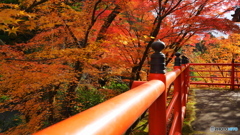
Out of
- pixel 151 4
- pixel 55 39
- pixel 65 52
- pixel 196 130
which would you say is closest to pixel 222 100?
pixel 196 130

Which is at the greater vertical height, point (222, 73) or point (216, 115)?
point (222, 73)

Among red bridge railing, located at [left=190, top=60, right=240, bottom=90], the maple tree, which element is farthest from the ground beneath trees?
the maple tree

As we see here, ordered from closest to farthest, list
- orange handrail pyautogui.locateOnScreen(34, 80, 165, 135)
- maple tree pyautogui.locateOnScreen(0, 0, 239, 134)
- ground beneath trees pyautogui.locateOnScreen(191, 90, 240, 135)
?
orange handrail pyautogui.locateOnScreen(34, 80, 165, 135)
ground beneath trees pyautogui.locateOnScreen(191, 90, 240, 135)
maple tree pyautogui.locateOnScreen(0, 0, 239, 134)

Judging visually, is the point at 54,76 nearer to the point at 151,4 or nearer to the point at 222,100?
the point at 151,4

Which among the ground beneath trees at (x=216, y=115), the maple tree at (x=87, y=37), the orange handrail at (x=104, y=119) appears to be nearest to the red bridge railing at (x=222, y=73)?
the ground beneath trees at (x=216, y=115)

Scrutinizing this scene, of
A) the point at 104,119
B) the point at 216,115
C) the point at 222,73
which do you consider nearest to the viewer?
the point at 104,119

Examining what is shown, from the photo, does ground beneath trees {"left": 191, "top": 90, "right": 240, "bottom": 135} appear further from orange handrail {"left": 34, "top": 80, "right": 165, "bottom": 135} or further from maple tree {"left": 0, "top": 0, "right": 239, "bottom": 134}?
orange handrail {"left": 34, "top": 80, "right": 165, "bottom": 135}

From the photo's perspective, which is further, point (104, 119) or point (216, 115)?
point (216, 115)

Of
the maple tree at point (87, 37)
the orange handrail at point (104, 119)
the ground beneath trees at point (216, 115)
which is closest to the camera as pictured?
the orange handrail at point (104, 119)

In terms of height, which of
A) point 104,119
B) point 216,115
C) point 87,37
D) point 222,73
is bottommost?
point 216,115

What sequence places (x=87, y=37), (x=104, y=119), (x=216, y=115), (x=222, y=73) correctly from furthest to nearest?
1. (x=222, y=73)
2. (x=87, y=37)
3. (x=216, y=115)
4. (x=104, y=119)

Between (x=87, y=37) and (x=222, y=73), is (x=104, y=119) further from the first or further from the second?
(x=222, y=73)

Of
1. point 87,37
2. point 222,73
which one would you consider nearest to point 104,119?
point 87,37

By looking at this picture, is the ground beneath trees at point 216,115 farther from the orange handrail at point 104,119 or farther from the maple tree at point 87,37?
the orange handrail at point 104,119
